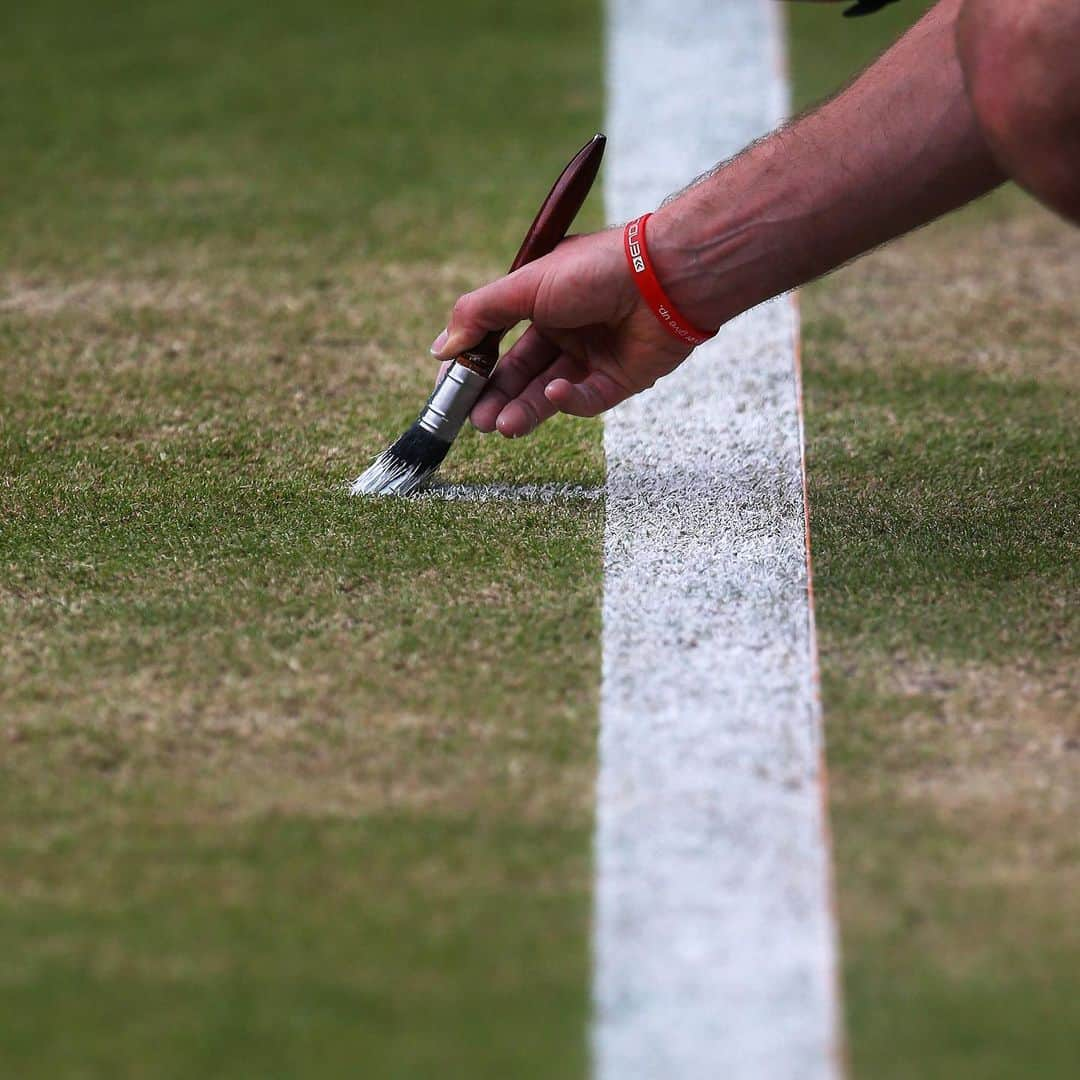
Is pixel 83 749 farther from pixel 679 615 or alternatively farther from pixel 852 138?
pixel 852 138

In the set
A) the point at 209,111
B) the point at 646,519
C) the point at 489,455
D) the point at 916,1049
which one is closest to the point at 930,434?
Answer: the point at 646,519

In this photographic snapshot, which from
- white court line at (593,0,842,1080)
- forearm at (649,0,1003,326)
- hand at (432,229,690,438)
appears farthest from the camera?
hand at (432,229,690,438)

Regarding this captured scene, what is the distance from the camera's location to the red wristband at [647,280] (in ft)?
6.45

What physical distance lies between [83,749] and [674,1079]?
731 millimetres

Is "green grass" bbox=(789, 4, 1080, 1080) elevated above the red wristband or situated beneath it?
situated beneath

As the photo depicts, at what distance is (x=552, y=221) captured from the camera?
2061mm

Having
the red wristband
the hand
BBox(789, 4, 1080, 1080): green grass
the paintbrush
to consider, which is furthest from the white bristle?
BBox(789, 4, 1080, 1080): green grass

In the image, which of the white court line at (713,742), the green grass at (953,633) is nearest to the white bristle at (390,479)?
the white court line at (713,742)

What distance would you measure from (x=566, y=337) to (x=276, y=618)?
0.60m

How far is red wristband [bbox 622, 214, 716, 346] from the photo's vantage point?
6.45ft

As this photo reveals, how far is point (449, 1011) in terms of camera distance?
1260mm

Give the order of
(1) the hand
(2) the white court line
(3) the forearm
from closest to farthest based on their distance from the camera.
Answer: (2) the white court line → (3) the forearm → (1) the hand

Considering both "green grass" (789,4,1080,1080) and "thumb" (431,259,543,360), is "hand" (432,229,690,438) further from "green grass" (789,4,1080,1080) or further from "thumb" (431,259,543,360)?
"green grass" (789,4,1080,1080)

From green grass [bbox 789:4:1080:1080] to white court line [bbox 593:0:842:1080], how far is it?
4cm
